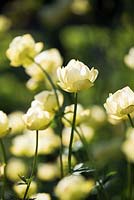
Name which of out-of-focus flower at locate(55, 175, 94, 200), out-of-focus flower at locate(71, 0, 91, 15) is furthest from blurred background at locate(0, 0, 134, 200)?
out-of-focus flower at locate(55, 175, 94, 200)

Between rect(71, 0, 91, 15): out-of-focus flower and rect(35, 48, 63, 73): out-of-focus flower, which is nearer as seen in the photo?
rect(35, 48, 63, 73): out-of-focus flower

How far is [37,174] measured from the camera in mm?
1503

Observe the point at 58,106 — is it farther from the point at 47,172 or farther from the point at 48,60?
the point at 47,172

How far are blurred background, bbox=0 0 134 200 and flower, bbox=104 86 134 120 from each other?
46 centimetres

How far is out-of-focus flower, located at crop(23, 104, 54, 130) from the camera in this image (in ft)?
3.21

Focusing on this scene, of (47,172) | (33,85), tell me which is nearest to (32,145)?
(47,172)

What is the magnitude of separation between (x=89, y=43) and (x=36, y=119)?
1413 millimetres

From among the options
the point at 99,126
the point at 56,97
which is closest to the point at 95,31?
the point at 99,126

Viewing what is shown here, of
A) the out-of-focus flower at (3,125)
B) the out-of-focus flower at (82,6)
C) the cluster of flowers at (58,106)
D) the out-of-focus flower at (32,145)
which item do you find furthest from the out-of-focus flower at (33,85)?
the out-of-focus flower at (82,6)

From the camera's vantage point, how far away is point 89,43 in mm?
2361

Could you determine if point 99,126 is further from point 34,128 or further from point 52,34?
point 52,34

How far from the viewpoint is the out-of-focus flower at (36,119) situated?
3.21ft

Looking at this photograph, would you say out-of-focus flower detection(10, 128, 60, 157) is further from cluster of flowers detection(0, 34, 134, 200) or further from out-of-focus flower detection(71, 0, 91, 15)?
out-of-focus flower detection(71, 0, 91, 15)

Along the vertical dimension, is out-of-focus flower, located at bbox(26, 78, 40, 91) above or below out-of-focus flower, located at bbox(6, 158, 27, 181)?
above
